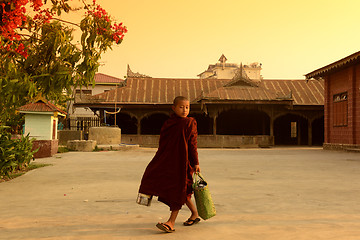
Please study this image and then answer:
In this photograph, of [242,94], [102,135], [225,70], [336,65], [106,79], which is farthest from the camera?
[225,70]

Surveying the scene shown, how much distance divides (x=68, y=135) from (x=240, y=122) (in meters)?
12.1

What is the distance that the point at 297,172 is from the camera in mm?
9875

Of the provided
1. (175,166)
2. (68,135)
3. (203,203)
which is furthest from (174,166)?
(68,135)

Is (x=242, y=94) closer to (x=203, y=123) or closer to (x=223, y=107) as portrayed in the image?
(x=223, y=107)

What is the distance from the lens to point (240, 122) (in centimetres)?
2912

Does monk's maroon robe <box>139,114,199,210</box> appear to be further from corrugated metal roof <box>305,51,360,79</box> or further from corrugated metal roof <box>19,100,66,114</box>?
corrugated metal roof <box>305,51,360,79</box>

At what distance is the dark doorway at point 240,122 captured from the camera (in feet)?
95.1

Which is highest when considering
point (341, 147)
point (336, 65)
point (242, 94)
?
point (336, 65)

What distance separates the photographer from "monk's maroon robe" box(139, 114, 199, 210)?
410cm

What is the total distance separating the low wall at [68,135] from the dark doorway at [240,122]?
9917 millimetres

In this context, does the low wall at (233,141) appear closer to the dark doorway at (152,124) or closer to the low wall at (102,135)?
the dark doorway at (152,124)

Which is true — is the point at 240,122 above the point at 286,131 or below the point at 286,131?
above

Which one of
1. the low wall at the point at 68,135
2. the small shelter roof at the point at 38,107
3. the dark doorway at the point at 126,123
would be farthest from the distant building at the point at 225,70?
the small shelter roof at the point at 38,107

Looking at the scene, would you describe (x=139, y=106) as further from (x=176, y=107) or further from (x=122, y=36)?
(x=176, y=107)
